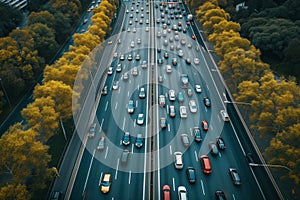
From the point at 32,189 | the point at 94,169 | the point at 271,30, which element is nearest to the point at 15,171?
the point at 32,189

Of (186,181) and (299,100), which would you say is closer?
(186,181)

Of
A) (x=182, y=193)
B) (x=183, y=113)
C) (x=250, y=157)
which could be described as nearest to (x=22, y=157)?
(x=182, y=193)

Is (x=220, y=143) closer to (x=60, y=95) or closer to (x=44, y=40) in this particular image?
(x=60, y=95)

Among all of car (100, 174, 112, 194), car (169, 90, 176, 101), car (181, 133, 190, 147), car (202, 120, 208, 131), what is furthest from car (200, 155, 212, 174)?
Answer: car (169, 90, 176, 101)

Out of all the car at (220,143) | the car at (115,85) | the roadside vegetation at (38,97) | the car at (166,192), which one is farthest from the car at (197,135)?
the car at (115,85)

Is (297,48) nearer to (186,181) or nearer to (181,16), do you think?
(186,181)

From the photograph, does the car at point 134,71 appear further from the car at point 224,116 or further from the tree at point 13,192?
the tree at point 13,192
